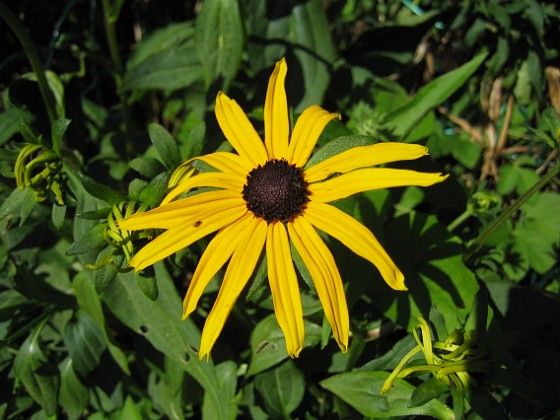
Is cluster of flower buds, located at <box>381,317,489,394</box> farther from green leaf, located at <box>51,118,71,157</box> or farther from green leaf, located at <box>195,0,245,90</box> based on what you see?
green leaf, located at <box>195,0,245,90</box>

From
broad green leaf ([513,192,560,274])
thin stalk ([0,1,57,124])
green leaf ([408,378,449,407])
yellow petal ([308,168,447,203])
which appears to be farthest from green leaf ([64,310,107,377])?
broad green leaf ([513,192,560,274])

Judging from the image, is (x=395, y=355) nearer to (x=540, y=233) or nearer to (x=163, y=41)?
(x=540, y=233)

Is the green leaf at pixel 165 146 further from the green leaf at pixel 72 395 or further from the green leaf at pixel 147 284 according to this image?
the green leaf at pixel 72 395

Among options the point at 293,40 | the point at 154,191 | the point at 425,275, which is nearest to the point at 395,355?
the point at 425,275

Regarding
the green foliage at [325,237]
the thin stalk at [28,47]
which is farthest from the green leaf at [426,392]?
the thin stalk at [28,47]

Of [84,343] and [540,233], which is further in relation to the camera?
[540,233]
